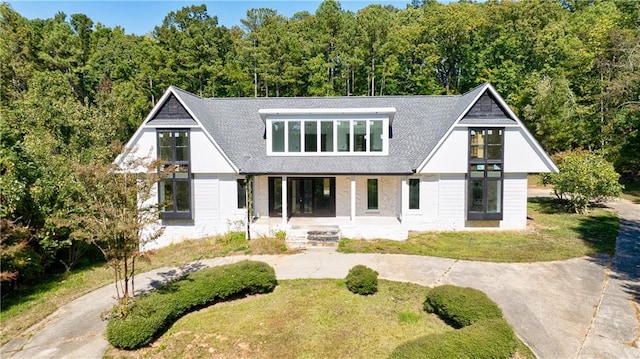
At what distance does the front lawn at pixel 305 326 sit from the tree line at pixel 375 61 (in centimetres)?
2245

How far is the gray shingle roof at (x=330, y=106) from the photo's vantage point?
18516 mm

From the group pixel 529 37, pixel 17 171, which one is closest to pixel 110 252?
pixel 17 171

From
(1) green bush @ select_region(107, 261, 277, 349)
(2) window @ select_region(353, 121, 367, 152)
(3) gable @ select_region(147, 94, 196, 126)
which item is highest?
(3) gable @ select_region(147, 94, 196, 126)

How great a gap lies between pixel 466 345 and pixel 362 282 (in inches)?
172

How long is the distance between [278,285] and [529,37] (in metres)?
46.4

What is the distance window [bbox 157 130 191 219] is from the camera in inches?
741

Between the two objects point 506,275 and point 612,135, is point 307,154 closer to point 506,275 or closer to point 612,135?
point 506,275

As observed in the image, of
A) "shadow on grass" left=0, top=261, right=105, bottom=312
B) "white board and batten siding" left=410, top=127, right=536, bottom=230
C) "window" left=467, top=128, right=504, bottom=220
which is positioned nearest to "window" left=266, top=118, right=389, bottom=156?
"white board and batten siding" left=410, top=127, right=536, bottom=230

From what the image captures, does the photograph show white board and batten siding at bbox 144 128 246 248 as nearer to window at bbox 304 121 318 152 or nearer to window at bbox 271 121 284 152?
window at bbox 271 121 284 152

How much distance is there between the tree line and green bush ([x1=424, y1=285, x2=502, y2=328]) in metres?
26.5

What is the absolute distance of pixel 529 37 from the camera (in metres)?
42.5

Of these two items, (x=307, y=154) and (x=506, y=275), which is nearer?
(x=506, y=275)

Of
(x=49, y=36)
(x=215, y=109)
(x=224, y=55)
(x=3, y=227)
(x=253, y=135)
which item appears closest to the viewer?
(x=3, y=227)

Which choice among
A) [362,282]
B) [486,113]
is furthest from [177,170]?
[486,113]
